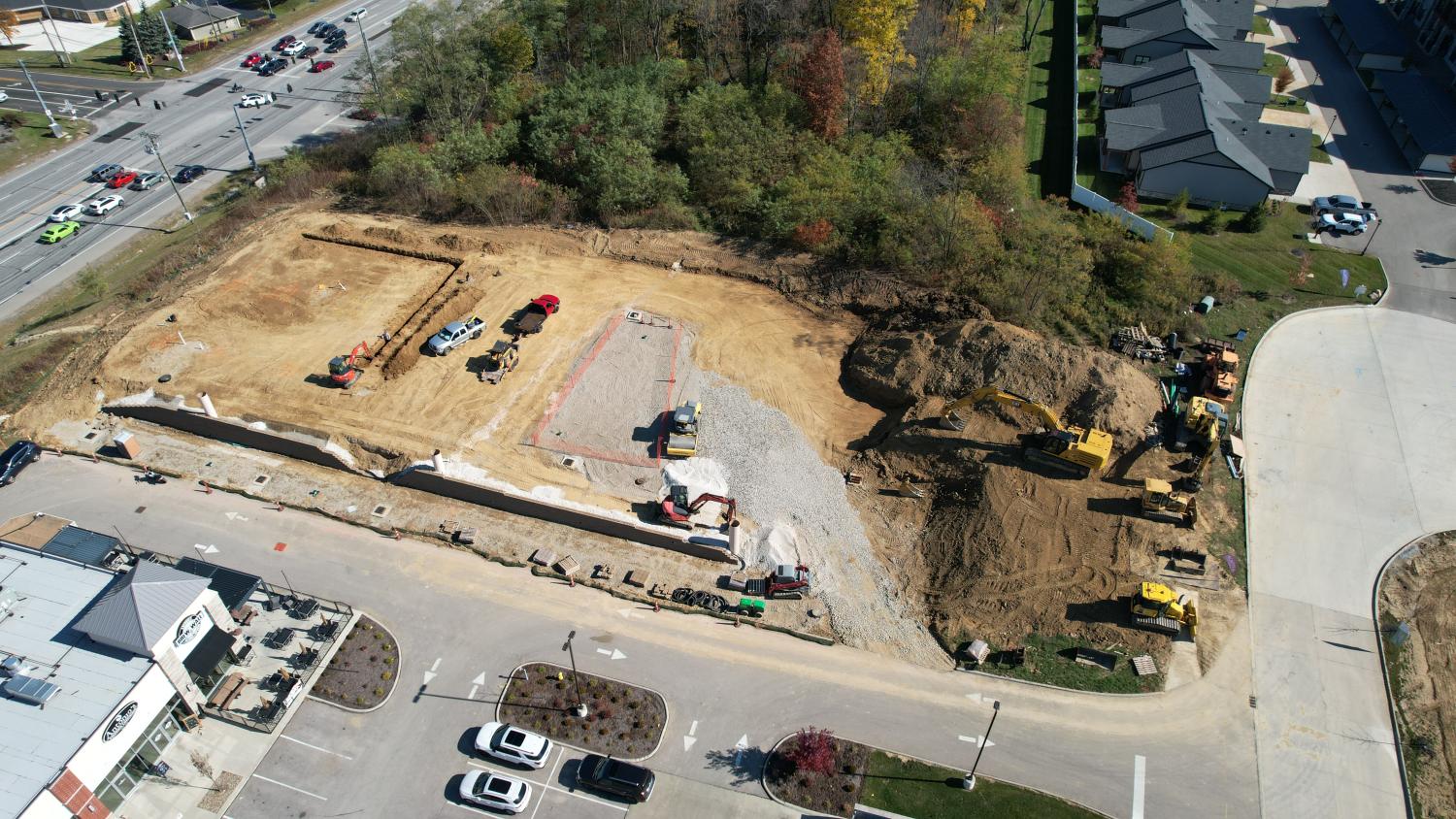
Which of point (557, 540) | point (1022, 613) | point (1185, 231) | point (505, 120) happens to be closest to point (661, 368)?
point (557, 540)

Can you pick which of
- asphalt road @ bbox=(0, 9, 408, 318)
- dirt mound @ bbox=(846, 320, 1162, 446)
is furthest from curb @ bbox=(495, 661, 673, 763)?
asphalt road @ bbox=(0, 9, 408, 318)

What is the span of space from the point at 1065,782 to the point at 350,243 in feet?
166

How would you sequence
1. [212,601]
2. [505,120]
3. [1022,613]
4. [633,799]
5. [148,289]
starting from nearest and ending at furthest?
1. [633,799]
2. [212,601]
3. [1022,613]
4. [148,289]
5. [505,120]

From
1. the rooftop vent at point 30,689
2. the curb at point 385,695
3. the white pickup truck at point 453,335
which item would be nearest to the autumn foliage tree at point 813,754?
the curb at point 385,695

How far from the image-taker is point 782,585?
33406 mm

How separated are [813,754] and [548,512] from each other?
1582cm

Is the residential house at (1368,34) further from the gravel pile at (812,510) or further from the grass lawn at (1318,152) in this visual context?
the gravel pile at (812,510)

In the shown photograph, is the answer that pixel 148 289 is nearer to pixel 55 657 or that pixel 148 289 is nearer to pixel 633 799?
pixel 55 657

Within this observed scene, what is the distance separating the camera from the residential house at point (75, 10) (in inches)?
3356

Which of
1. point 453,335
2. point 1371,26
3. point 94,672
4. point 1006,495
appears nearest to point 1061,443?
point 1006,495

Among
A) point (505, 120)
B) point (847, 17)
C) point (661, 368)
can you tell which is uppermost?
point (847, 17)

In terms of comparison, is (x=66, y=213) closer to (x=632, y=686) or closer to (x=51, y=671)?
(x=51, y=671)

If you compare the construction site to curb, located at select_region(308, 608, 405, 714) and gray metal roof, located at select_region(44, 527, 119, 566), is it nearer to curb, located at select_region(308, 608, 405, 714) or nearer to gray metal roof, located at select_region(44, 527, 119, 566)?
curb, located at select_region(308, 608, 405, 714)

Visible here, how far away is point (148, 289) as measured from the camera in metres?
51.2
